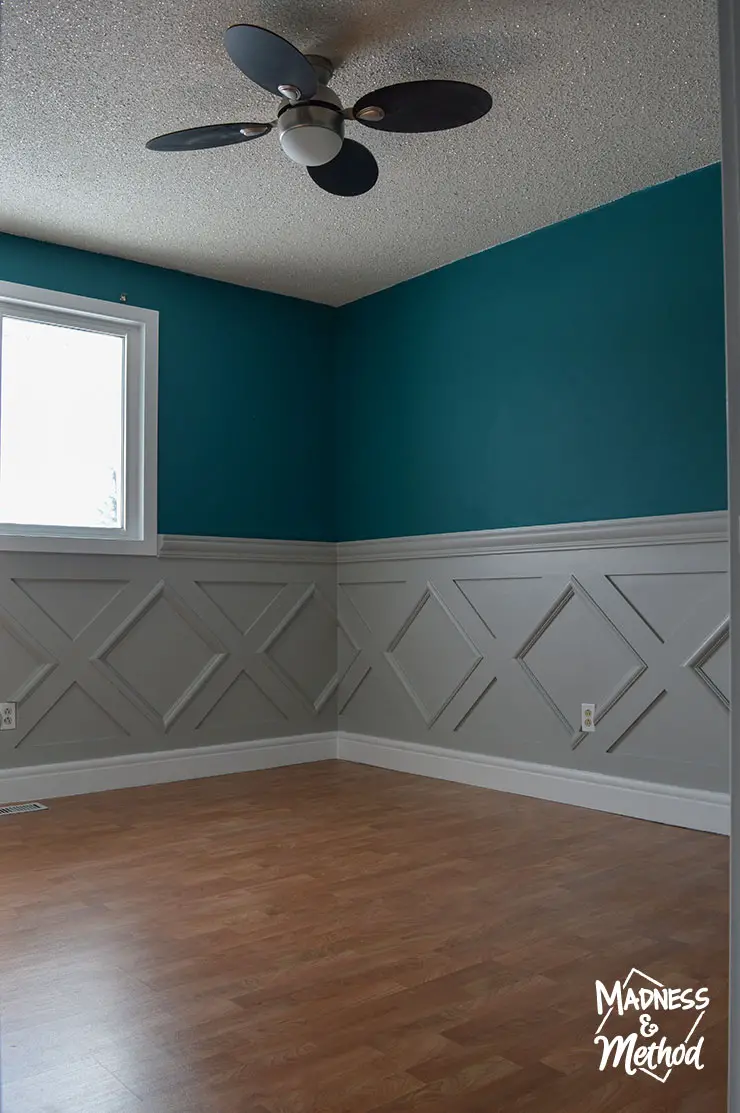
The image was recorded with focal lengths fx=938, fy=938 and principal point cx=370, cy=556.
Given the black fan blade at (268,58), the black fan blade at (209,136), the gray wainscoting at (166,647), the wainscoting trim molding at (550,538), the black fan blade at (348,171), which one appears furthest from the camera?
the gray wainscoting at (166,647)

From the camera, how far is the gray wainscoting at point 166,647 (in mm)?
3982

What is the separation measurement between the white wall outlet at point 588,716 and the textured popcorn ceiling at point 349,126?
2.02m

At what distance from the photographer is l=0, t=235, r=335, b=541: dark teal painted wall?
14.2ft

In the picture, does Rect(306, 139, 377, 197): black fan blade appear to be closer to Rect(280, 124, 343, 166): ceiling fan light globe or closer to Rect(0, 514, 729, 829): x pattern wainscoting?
Rect(280, 124, 343, 166): ceiling fan light globe

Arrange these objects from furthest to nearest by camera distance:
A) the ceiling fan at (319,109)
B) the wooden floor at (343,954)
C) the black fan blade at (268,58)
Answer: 1. the ceiling fan at (319,109)
2. the black fan blade at (268,58)
3. the wooden floor at (343,954)

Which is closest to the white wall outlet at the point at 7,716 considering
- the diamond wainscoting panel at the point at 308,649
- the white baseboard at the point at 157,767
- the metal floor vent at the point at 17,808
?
the white baseboard at the point at 157,767

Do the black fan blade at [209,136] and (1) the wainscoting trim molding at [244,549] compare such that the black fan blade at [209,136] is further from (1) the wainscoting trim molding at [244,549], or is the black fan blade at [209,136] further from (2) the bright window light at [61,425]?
(1) the wainscoting trim molding at [244,549]

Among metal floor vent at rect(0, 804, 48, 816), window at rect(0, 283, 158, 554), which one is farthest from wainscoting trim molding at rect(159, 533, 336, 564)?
metal floor vent at rect(0, 804, 48, 816)

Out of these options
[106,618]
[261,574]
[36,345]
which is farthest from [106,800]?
[36,345]

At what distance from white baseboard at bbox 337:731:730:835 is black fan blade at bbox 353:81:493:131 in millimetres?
2294

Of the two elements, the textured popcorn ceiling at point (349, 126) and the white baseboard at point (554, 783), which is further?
the white baseboard at point (554, 783)

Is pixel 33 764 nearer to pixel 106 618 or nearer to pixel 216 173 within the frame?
pixel 106 618

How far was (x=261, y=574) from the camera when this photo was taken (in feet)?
15.5

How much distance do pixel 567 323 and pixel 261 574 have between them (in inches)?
75.5
